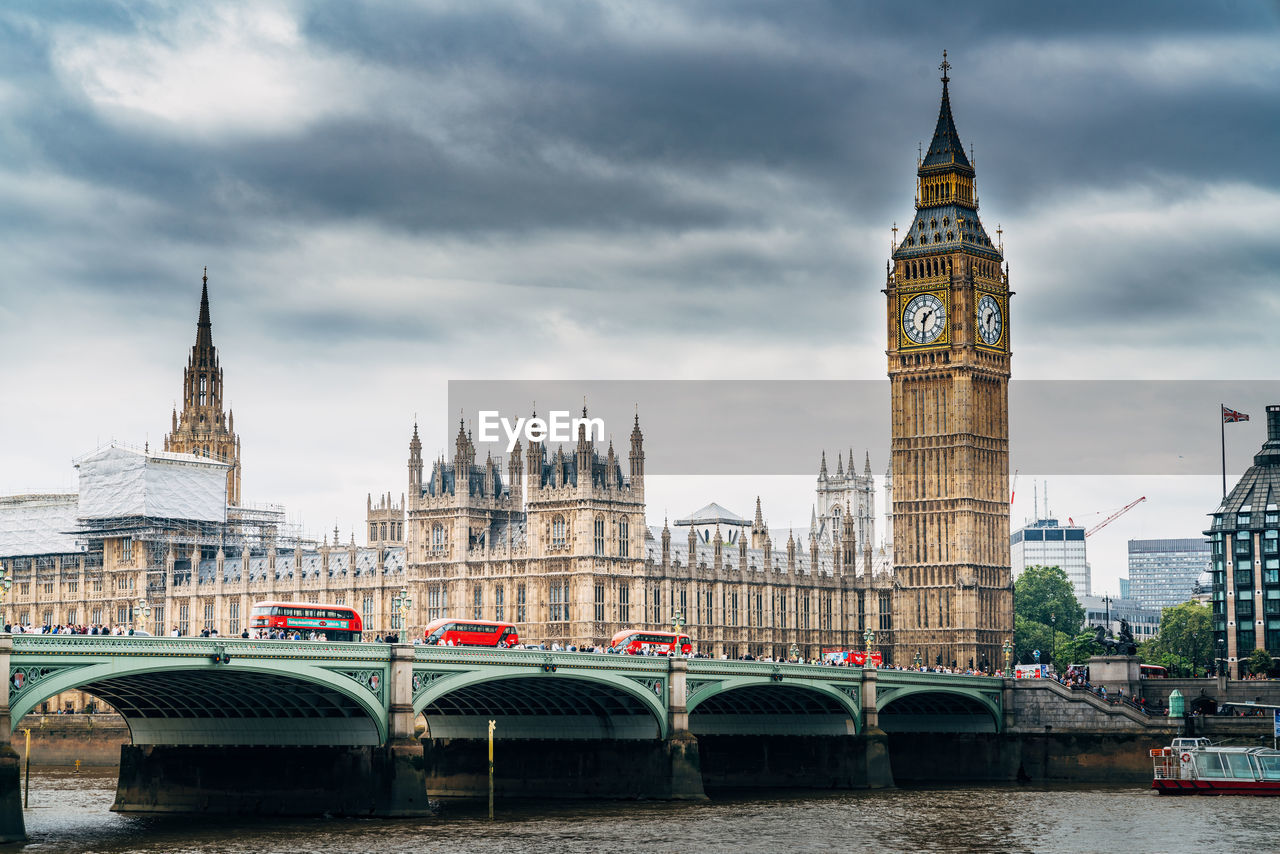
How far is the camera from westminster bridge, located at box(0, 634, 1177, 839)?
78688mm

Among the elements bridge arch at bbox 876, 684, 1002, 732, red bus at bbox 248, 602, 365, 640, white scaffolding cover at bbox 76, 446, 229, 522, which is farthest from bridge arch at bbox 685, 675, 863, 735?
white scaffolding cover at bbox 76, 446, 229, 522

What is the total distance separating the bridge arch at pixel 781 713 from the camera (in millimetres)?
108375

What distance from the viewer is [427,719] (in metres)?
103

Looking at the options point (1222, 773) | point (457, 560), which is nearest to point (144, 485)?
point (457, 560)

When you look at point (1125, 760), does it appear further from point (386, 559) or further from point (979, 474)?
point (386, 559)

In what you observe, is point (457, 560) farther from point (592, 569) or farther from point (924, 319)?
point (924, 319)

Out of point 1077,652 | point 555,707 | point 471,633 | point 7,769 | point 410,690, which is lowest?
point 7,769

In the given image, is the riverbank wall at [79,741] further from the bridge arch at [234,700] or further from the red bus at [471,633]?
the bridge arch at [234,700]

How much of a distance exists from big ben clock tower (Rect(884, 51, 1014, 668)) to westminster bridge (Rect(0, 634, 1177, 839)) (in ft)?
151

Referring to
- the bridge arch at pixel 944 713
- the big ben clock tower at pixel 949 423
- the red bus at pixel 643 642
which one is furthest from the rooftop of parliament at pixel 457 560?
the bridge arch at pixel 944 713

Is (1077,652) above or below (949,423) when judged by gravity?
below

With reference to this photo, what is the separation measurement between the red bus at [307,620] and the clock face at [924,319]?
6754 centimetres

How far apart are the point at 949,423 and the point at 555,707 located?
6521cm

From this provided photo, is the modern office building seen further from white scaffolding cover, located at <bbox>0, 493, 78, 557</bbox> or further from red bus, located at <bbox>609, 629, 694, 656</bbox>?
white scaffolding cover, located at <bbox>0, 493, 78, 557</bbox>
